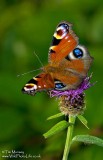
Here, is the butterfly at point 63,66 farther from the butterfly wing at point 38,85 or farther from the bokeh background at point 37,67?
the bokeh background at point 37,67

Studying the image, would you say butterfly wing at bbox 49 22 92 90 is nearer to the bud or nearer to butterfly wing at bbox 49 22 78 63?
butterfly wing at bbox 49 22 78 63

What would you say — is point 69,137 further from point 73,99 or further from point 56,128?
point 73,99

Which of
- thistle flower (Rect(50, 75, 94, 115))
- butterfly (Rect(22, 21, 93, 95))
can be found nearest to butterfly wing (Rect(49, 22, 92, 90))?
butterfly (Rect(22, 21, 93, 95))

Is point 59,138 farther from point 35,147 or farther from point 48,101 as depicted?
point 48,101

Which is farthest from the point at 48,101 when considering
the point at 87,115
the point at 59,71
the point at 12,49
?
the point at 59,71

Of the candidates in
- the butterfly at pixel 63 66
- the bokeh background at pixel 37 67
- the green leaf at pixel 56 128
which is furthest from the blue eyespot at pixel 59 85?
the bokeh background at pixel 37 67

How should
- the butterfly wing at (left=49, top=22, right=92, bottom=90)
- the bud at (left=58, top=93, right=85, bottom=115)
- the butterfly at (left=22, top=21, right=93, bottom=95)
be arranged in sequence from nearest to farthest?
the butterfly at (left=22, top=21, right=93, bottom=95)
the butterfly wing at (left=49, top=22, right=92, bottom=90)
the bud at (left=58, top=93, right=85, bottom=115)

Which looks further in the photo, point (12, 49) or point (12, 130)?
point (12, 49)
